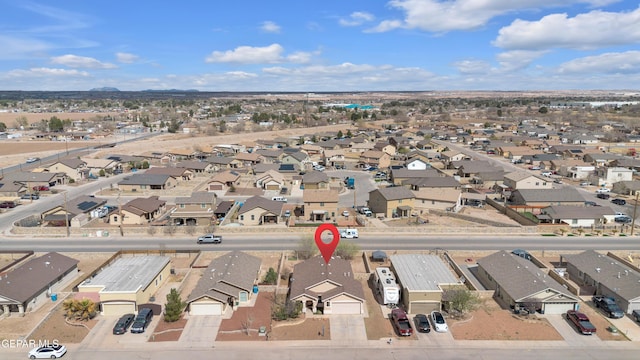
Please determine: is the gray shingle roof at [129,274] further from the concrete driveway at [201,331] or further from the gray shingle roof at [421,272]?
the gray shingle roof at [421,272]

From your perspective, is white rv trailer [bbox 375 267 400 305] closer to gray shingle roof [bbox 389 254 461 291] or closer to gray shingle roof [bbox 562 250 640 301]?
gray shingle roof [bbox 389 254 461 291]

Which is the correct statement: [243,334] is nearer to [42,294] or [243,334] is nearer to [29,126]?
[42,294]

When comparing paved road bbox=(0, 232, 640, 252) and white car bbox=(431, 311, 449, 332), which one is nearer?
white car bbox=(431, 311, 449, 332)

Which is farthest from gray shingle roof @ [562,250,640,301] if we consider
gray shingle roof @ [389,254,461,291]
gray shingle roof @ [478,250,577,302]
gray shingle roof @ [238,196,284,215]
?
gray shingle roof @ [238,196,284,215]

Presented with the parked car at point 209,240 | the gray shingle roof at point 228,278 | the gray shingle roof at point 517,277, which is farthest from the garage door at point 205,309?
the gray shingle roof at point 517,277

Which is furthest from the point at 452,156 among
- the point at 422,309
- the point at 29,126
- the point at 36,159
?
the point at 29,126

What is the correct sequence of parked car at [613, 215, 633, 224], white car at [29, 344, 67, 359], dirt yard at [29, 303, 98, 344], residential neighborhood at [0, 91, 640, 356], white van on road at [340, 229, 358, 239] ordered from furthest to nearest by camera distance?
parked car at [613, 215, 633, 224], white van on road at [340, 229, 358, 239], residential neighborhood at [0, 91, 640, 356], dirt yard at [29, 303, 98, 344], white car at [29, 344, 67, 359]
